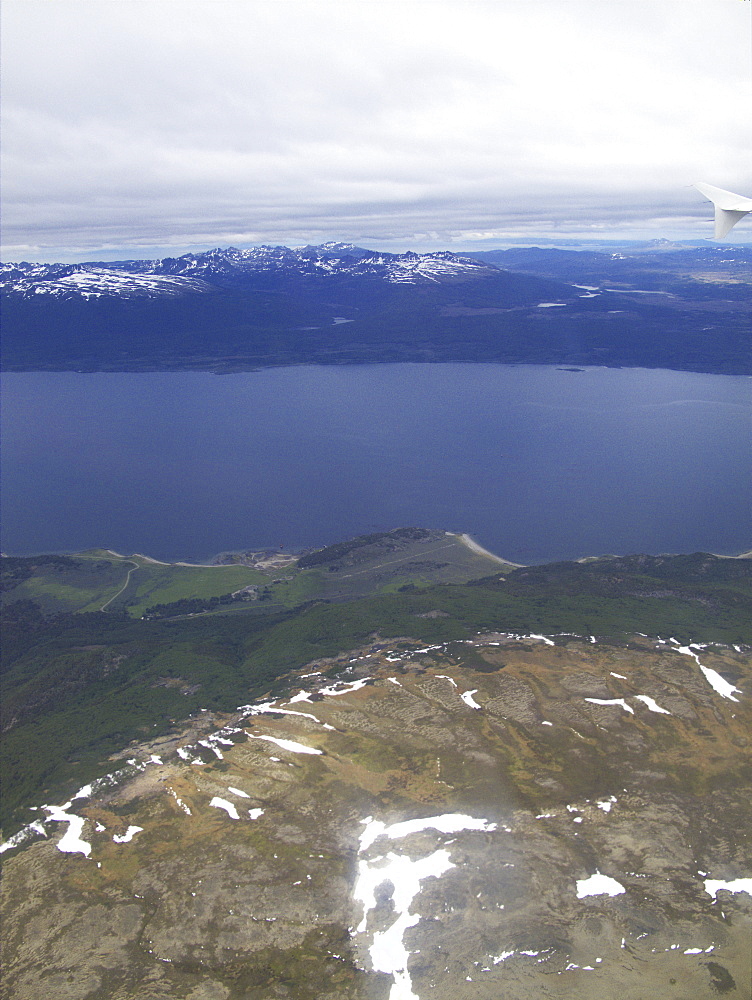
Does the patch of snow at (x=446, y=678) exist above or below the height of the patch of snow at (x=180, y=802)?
above

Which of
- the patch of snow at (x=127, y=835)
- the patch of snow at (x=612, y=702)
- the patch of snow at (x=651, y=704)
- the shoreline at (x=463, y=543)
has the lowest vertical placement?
the shoreline at (x=463, y=543)

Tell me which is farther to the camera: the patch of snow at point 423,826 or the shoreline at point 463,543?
the shoreline at point 463,543

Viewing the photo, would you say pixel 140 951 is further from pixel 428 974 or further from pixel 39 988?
pixel 428 974

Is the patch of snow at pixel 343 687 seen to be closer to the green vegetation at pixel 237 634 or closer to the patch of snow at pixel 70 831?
A: the green vegetation at pixel 237 634

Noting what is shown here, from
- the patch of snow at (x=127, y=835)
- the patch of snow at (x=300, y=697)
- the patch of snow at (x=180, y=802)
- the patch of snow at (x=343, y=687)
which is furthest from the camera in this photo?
the patch of snow at (x=343, y=687)

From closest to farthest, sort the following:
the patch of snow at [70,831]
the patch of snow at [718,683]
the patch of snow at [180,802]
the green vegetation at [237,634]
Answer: the patch of snow at [70,831] < the patch of snow at [180,802] < the patch of snow at [718,683] < the green vegetation at [237,634]

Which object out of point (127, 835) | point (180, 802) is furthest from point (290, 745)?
point (127, 835)

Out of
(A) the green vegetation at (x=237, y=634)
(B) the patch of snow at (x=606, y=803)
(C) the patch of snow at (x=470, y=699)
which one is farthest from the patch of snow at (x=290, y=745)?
(B) the patch of snow at (x=606, y=803)
